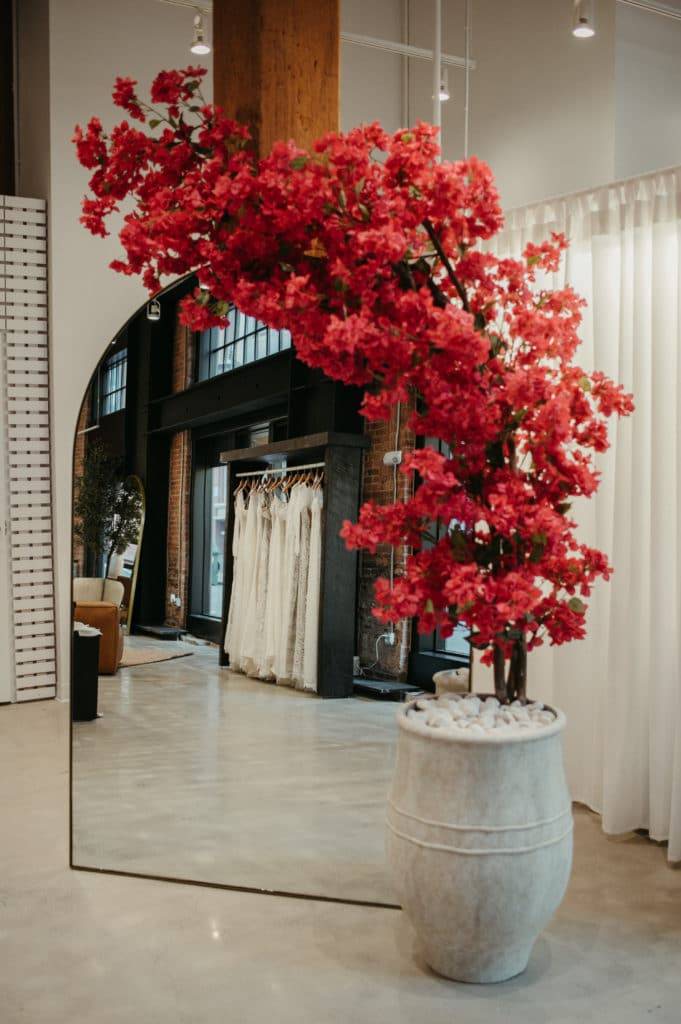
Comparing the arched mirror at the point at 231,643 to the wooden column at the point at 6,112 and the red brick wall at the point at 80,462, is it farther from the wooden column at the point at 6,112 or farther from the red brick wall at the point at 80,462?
the wooden column at the point at 6,112

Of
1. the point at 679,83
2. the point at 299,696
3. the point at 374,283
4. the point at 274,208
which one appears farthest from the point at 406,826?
the point at 679,83

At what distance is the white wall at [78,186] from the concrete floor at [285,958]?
10.2 ft

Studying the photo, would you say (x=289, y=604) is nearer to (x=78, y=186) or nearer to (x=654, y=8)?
(x=654, y=8)

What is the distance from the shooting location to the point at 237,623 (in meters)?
3.65

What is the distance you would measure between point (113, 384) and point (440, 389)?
1.83m

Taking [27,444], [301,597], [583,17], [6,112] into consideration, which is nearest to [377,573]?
[301,597]

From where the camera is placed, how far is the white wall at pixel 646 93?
4535mm

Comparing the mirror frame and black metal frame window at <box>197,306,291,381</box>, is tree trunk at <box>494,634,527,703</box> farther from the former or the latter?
the mirror frame

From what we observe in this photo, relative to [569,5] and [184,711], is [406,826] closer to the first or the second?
[184,711]

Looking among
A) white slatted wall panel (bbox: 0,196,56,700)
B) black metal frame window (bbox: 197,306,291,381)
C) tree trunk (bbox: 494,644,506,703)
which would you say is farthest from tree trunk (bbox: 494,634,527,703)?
white slatted wall panel (bbox: 0,196,56,700)

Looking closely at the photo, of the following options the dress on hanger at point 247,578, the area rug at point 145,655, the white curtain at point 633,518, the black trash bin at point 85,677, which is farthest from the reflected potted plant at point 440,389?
the black trash bin at point 85,677

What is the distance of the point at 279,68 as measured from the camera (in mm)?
3248

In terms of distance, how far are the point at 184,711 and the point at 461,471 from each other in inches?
59.6

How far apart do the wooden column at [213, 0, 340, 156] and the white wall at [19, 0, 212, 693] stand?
9.18 ft
